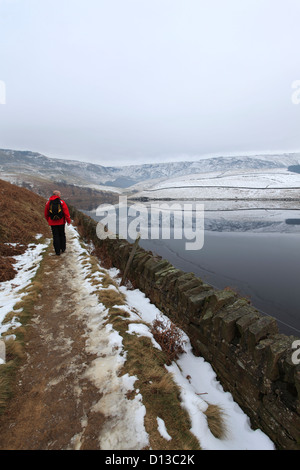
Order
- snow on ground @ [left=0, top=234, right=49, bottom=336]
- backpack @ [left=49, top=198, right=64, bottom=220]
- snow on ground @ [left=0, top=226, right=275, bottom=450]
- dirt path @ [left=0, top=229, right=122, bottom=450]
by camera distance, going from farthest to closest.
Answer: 1. backpack @ [left=49, top=198, right=64, bottom=220]
2. snow on ground @ [left=0, top=234, right=49, bottom=336]
3. snow on ground @ [left=0, top=226, right=275, bottom=450]
4. dirt path @ [left=0, top=229, right=122, bottom=450]

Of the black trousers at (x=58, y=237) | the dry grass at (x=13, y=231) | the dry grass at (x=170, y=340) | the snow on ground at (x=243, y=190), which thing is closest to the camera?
the dry grass at (x=170, y=340)

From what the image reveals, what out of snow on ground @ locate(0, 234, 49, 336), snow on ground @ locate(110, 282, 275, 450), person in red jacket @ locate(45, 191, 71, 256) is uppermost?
person in red jacket @ locate(45, 191, 71, 256)

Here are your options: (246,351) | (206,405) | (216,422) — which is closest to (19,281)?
(206,405)

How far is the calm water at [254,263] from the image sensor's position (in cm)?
880

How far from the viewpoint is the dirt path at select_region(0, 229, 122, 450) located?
9.22 ft

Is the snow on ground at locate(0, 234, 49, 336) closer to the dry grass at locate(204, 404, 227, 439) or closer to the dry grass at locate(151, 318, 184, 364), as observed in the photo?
the dry grass at locate(151, 318, 184, 364)

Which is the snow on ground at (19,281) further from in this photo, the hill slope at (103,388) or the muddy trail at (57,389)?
the muddy trail at (57,389)

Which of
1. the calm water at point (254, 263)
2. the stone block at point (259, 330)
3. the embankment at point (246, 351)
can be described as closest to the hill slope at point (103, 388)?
the embankment at point (246, 351)

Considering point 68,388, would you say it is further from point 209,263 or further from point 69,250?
point 209,263

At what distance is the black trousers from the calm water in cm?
690

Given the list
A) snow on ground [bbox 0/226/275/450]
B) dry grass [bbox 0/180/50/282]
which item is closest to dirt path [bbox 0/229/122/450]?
snow on ground [bbox 0/226/275/450]

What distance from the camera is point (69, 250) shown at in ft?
38.4

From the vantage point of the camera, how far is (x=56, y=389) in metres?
3.53

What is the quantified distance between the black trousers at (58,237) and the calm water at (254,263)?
22.6 feet
